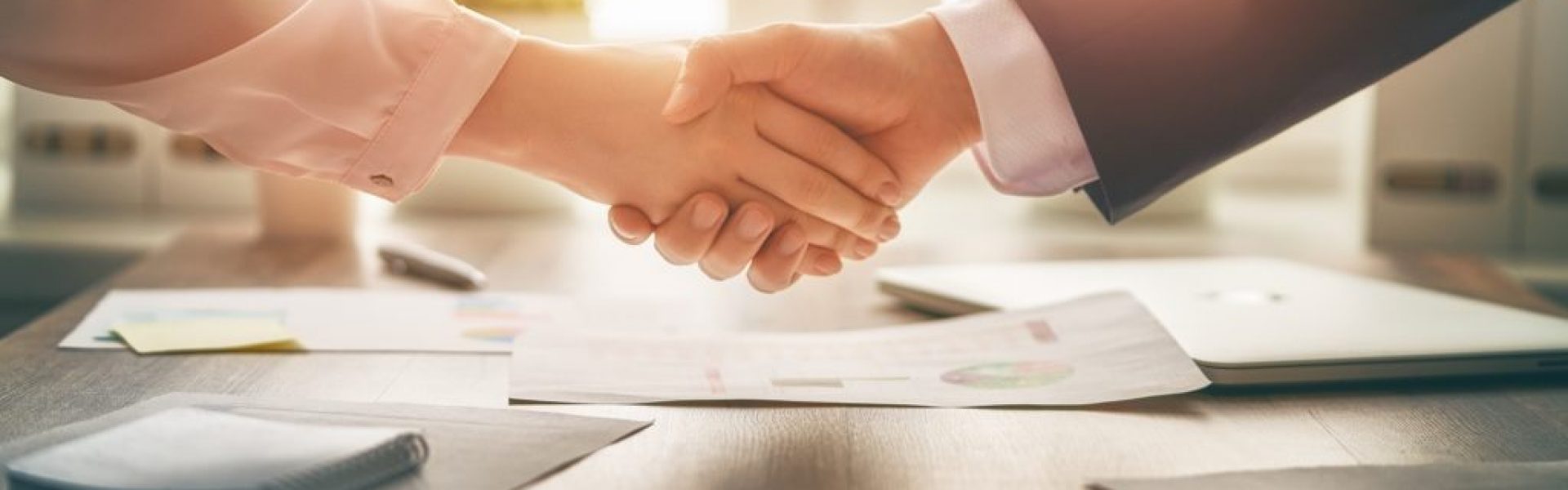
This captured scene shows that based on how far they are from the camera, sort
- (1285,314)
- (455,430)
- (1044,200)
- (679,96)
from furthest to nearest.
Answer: (1044,200) < (679,96) < (1285,314) < (455,430)

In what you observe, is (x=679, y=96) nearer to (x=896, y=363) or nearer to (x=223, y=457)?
(x=896, y=363)

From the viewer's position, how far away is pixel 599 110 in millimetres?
1109

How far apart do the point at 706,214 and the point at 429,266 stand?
290 mm

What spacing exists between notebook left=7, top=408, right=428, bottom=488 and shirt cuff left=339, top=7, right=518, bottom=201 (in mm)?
429

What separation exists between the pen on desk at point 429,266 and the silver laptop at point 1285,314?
1.09 feet

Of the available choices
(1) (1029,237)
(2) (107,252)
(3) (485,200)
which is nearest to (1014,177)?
(1) (1029,237)

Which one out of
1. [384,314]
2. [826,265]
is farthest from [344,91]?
[826,265]

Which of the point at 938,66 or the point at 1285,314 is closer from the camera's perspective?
the point at 1285,314

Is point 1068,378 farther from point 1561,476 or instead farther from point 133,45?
point 133,45

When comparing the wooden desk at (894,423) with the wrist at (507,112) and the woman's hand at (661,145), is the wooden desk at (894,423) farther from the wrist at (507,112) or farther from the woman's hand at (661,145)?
the wrist at (507,112)

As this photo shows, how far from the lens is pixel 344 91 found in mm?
1021

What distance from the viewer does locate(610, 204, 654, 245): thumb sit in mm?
1159

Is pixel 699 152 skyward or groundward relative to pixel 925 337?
skyward

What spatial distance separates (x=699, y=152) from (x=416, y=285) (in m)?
0.29
